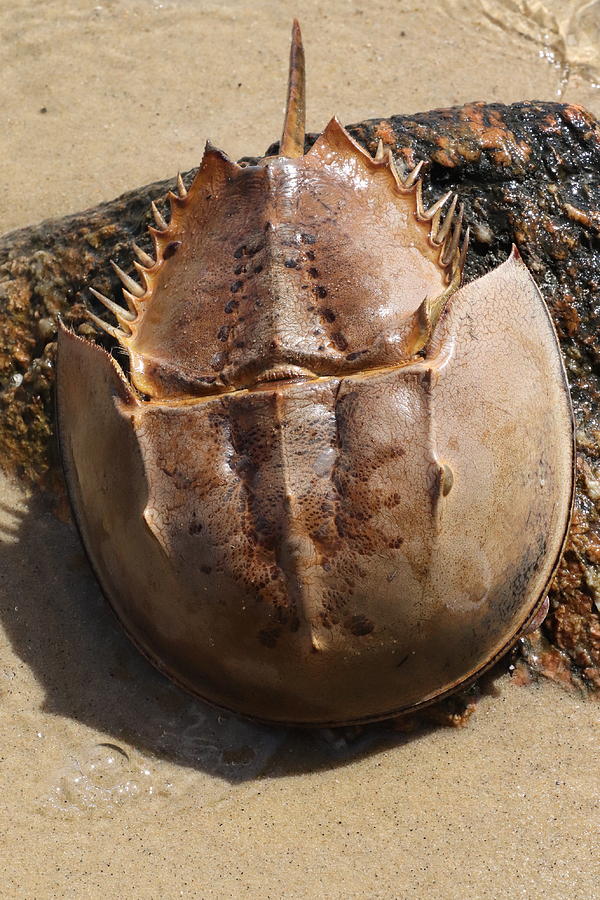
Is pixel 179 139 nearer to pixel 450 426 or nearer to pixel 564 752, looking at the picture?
pixel 450 426

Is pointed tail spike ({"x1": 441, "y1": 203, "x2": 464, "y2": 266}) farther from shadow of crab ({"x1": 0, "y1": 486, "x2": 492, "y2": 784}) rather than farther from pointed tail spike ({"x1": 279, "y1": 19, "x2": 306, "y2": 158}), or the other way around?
shadow of crab ({"x1": 0, "y1": 486, "x2": 492, "y2": 784})

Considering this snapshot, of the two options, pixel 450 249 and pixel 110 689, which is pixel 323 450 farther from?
pixel 110 689

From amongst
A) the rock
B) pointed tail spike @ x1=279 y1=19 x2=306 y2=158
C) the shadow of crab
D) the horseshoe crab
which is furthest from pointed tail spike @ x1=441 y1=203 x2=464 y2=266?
the shadow of crab

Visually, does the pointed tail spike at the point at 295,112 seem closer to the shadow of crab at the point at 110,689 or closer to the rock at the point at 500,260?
the rock at the point at 500,260

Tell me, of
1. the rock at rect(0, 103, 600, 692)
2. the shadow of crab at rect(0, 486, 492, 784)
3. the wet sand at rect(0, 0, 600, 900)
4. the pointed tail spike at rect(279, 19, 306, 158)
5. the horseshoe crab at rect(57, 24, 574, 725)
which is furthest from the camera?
the pointed tail spike at rect(279, 19, 306, 158)

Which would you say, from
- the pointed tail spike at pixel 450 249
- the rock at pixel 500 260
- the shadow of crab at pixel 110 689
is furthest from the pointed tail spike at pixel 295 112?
the shadow of crab at pixel 110 689
